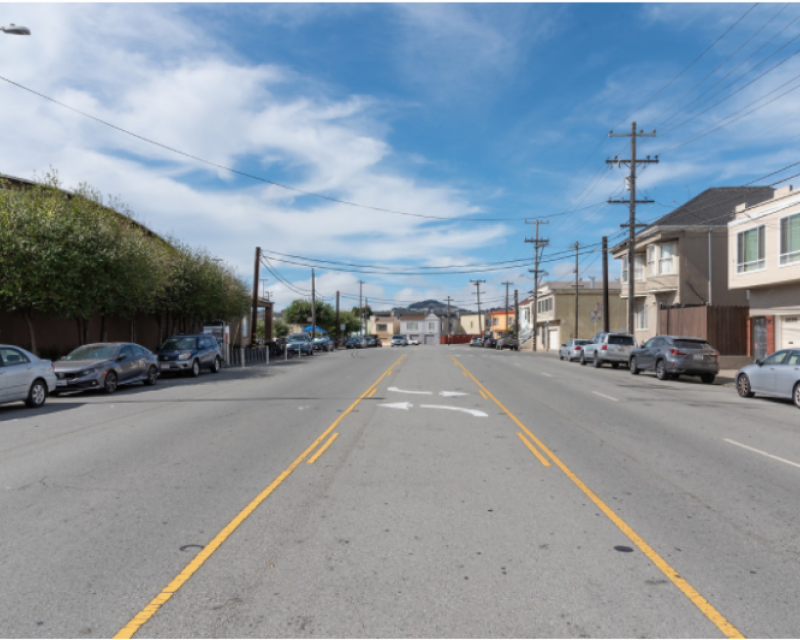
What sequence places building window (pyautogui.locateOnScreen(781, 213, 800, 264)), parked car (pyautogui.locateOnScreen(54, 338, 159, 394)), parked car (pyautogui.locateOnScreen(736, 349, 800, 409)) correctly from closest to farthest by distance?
parked car (pyautogui.locateOnScreen(736, 349, 800, 409))
parked car (pyautogui.locateOnScreen(54, 338, 159, 394))
building window (pyautogui.locateOnScreen(781, 213, 800, 264))

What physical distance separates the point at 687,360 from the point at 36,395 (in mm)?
19995

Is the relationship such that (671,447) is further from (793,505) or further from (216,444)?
(216,444)

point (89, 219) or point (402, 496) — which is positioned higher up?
point (89, 219)

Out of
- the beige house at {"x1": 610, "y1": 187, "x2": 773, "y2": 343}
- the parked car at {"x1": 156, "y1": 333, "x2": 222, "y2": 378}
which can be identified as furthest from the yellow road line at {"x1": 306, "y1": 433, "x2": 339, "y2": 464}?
the beige house at {"x1": 610, "y1": 187, "x2": 773, "y2": 343}

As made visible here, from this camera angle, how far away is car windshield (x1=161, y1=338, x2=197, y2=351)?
24641 mm

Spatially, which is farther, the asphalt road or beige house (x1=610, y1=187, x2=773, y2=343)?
beige house (x1=610, y1=187, x2=773, y2=343)

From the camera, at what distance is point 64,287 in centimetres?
1966

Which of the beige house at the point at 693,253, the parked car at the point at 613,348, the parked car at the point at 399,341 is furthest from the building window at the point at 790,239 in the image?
the parked car at the point at 399,341

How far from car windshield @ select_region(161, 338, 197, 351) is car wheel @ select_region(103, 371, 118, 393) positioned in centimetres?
637

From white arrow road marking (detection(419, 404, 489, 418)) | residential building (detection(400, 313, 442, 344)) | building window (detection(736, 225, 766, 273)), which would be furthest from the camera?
residential building (detection(400, 313, 442, 344))

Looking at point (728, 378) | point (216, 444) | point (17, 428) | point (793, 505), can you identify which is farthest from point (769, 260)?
point (17, 428)

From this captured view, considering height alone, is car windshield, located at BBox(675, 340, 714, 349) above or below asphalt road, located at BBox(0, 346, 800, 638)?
above

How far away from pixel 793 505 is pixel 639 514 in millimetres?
1771

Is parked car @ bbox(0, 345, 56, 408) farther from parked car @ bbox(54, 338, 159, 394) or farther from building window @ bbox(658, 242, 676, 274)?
building window @ bbox(658, 242, 676, 274)
